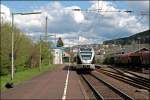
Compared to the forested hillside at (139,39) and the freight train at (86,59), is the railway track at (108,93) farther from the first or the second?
the forested hillside at (139,39)

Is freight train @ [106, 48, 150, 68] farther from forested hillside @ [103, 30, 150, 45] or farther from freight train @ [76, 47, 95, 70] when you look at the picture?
forested hillside @ [103, 30, 150, 45]

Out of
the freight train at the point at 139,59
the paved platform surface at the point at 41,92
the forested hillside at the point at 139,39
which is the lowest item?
the paved platform surface at the point at 41,92

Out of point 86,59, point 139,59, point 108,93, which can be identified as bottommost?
point 108,93

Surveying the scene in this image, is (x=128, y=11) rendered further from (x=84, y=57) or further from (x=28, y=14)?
(x=84, y=57)

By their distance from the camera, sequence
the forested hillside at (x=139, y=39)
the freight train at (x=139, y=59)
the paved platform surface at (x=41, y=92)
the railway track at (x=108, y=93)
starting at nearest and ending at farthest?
the railway track at (x=108, y=93) < the paved platform surface at (x=41, y=92) < the freight train at (x=139, y=59) < the forested hillside at (x=139, y=39)

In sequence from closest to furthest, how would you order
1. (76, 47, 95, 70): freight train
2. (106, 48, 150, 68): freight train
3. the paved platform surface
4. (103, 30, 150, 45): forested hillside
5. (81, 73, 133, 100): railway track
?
(81, 73, 133, 100): railway track < the paved platform surface < (76, 47, 95, 70): freight train < (106, 48, 150, 68): freight train < (103, 30, 150, 45): forested hillside

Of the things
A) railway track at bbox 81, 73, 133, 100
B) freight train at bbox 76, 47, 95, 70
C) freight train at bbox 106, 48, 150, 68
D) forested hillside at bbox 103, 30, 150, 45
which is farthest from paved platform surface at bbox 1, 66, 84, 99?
forested hillside at bbox 103, 30, 150, 45

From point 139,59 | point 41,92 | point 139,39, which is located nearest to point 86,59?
point 139,59

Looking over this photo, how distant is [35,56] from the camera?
81000 mm

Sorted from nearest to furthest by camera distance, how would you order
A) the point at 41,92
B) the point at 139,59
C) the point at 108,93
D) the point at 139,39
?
the point at 108,93 → the point at 41,92 → the point at 139,59 → the point at 139,39

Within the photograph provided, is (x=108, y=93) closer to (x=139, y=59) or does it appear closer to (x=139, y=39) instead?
(x=139, y=59)

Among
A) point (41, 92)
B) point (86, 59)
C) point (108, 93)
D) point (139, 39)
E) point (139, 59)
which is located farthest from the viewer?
point (139, 39)

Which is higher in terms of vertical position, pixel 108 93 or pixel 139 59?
pixel 139 59

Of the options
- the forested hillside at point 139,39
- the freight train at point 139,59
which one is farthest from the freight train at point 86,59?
the forested hillside at point 139,39
